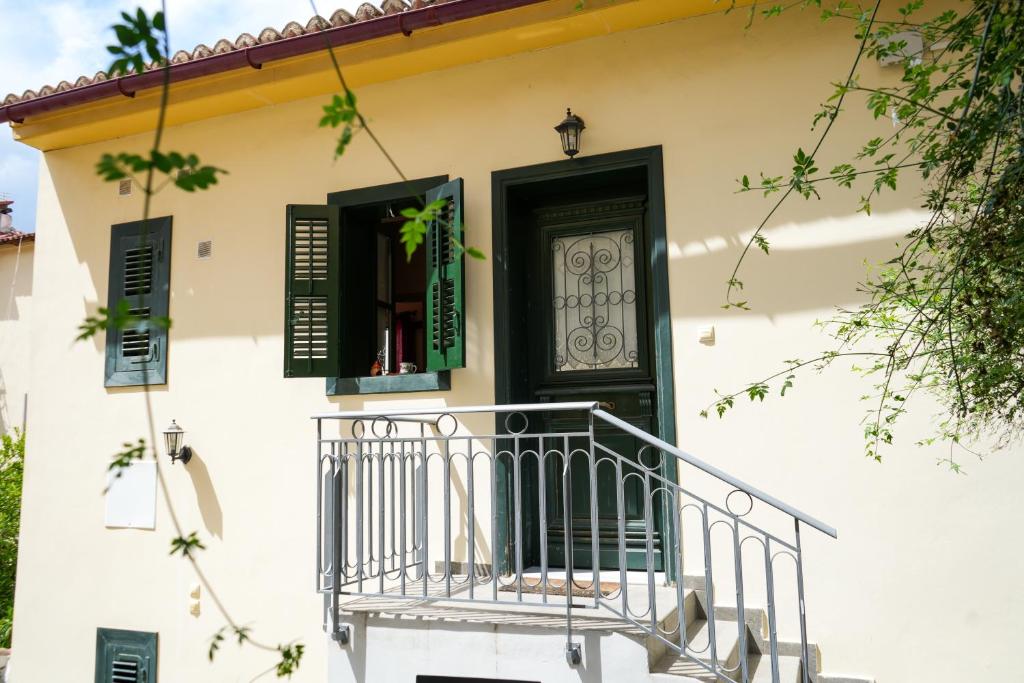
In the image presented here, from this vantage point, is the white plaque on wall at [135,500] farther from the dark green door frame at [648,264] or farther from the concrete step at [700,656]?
the concrete step at [700,656]

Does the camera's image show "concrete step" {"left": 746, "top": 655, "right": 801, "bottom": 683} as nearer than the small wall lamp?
Yes

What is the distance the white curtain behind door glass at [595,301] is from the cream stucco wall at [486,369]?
464mm

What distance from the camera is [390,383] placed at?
5.43 m

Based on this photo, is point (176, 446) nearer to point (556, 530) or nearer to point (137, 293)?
point (137, 293)

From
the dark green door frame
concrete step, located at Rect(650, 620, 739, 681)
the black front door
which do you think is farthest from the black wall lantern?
concrete step, located at Rect(650, 620, 739, 681)

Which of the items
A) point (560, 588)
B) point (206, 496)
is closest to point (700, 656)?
point (560, 588)

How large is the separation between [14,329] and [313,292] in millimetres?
8317

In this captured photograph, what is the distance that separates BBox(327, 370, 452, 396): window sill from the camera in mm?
5300

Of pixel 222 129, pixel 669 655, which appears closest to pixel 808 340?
pixel 669 655

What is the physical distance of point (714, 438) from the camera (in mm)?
4641

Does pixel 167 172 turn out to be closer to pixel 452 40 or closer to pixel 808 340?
pixel 808 340

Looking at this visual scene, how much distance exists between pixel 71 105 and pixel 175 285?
5.21ft

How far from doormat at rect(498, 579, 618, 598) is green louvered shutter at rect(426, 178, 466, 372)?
1.37 meters

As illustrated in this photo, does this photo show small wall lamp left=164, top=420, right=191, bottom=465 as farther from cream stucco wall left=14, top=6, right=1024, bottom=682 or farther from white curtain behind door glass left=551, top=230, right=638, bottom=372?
white curtain behind door glass left=551, top=230, right=638, bottom=372
